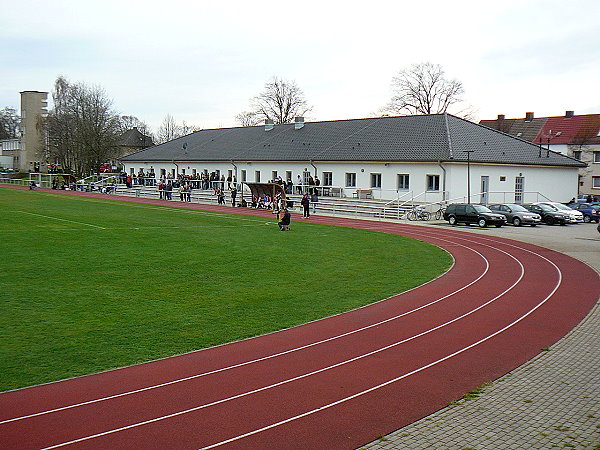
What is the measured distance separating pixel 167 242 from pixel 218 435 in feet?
56.6

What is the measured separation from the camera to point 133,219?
33.5m

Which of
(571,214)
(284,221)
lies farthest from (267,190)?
(571,214)

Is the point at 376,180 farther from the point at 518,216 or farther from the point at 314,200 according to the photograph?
the point at 518,216

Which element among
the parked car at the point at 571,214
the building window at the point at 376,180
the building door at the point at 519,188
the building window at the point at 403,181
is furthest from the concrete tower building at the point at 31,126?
the parked car at the point at 571,214

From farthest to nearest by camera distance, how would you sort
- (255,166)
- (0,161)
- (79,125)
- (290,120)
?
1. (0,161)
2. (290,120)
3. (79,125)
4. (255,166)

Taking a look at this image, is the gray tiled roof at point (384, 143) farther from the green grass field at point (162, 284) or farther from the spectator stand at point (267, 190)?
the green grass field at point (162, 284)

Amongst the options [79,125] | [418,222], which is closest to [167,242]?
[418,222]

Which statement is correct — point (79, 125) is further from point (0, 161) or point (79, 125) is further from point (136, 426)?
point (136, 426)

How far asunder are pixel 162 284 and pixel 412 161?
101 ft

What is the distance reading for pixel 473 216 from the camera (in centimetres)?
3672

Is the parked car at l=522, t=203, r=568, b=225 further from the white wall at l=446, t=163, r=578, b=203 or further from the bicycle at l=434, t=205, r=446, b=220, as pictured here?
the bicycle at l=434, t=205, r=446, b=220

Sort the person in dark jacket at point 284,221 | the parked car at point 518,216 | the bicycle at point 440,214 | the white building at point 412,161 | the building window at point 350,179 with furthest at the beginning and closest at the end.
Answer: the building window at point 350,179 < the white building at point 412,161 < the bicycle at point 440,214 < the parked car at point 518,216 < the person in dark jacket at point 284,221

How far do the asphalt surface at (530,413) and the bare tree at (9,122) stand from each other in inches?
5690

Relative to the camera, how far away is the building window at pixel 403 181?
45.0m
